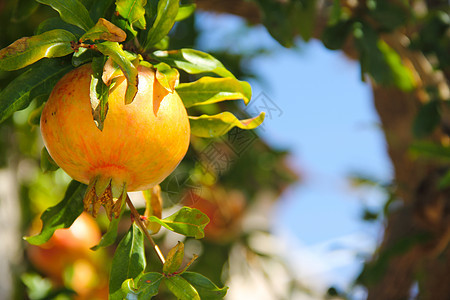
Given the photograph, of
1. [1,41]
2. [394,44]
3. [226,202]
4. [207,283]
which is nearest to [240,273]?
[226,202]

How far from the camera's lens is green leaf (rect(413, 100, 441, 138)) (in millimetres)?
1188

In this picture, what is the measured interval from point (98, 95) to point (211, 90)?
5.8 inches

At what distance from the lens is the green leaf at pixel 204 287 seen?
1.72 ft

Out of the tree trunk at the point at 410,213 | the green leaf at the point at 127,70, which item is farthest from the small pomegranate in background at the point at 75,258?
the green leaf at the point at 127,70

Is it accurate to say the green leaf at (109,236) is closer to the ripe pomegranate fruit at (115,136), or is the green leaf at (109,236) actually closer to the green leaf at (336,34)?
the ripe pomegranate fruit at (115,136)

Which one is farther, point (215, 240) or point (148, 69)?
point (215, 240)

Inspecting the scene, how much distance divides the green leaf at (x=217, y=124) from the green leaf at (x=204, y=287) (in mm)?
164

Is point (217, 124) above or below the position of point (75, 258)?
above

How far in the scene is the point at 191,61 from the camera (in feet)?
1.97

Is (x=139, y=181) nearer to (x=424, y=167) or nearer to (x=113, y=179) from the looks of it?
(x=113, y=179)

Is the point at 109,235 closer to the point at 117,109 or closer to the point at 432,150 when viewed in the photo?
the point at 117,109

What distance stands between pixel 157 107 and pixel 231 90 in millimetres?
113

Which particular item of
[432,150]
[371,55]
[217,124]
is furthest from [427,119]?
[217,124]

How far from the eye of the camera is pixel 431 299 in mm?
1385
